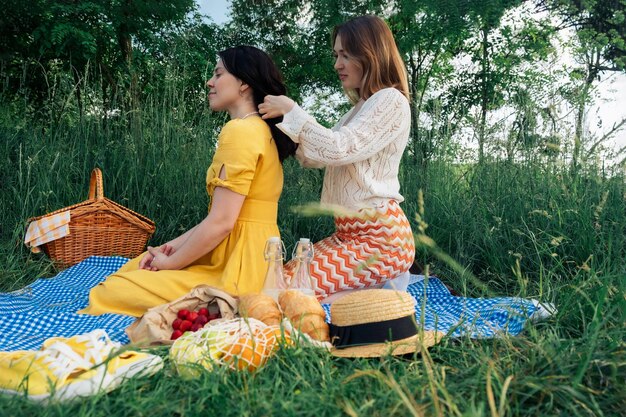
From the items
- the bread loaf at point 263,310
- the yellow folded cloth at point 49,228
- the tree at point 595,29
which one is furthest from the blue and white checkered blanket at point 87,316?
the tree at point 595,29

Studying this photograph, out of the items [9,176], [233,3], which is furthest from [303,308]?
[233,3]

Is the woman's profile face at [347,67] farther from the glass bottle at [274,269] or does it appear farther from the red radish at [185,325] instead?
the red radish at [185,325]

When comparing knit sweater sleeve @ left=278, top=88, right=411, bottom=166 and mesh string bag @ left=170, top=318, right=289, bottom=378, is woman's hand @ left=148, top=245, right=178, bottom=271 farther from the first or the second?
mesh string bag @ left=170, top=318, right=289, bottom=378

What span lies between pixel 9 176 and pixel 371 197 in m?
2.70

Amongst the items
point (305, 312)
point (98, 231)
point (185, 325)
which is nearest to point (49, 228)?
point (98, 231)

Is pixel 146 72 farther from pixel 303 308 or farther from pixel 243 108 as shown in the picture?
pixel 303 308

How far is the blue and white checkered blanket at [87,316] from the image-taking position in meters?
2.37

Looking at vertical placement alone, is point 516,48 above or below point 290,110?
above

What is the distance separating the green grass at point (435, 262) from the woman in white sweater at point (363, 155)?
23 cm

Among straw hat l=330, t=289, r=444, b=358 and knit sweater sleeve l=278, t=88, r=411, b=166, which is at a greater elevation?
knit sweater sleeve l=278, t=88, r=411, b=166

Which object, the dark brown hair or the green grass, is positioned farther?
the dark brown hair

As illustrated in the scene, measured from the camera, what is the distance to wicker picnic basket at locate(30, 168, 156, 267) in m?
3.67

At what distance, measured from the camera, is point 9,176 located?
170 inches

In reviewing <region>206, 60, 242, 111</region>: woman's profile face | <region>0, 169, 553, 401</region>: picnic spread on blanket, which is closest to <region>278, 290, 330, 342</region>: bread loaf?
<region>0, 169, 553, 401</region>: picnic spread on blanket
